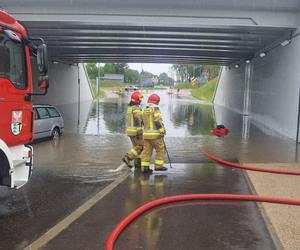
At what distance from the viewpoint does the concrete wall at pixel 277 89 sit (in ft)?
55.6

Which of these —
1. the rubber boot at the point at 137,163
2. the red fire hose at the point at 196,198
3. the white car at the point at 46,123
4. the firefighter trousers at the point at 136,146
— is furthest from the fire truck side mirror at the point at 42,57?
the white car at the point at 46,123

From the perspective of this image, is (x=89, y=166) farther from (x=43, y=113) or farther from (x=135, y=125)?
(x=43, y=113)

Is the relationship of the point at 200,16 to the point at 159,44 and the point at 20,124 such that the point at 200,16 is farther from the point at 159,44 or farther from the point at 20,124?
the point at 20,124

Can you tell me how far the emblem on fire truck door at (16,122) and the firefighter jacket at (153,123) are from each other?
326cm

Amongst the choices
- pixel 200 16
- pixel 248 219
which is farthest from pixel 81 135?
pixel 248 219

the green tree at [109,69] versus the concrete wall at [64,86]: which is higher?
the green tree at [109,69]

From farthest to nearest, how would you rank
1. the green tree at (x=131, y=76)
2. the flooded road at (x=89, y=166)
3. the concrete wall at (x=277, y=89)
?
the green tree at (x=131, y=76), the concrete wall at (x=277, y=89), the flooded road at (x=89, y=166)

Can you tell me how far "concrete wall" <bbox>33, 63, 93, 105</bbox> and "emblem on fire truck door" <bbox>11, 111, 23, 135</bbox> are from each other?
28.8 meters

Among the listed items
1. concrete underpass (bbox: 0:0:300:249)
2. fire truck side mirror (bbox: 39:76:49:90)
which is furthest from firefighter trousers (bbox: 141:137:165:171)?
fire truck side mirror (bbox: 39:76:49:90)

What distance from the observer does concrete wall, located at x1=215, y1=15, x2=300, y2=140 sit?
16.9 metres

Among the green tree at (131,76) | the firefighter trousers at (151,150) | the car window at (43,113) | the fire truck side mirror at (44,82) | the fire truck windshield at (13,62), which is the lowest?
the firefighter trousers at (151,150)

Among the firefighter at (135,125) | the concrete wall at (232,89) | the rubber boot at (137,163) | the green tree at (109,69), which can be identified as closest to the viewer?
the firefighter at (135,125)

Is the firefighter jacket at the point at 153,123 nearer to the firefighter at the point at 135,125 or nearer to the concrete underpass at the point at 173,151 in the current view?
the firefighter at the point at 135,125

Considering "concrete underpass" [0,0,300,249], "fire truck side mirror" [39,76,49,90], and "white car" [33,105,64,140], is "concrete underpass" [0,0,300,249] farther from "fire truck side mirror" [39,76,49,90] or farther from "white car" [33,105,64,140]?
"fire truck side mirror" [39,76,49,90]
